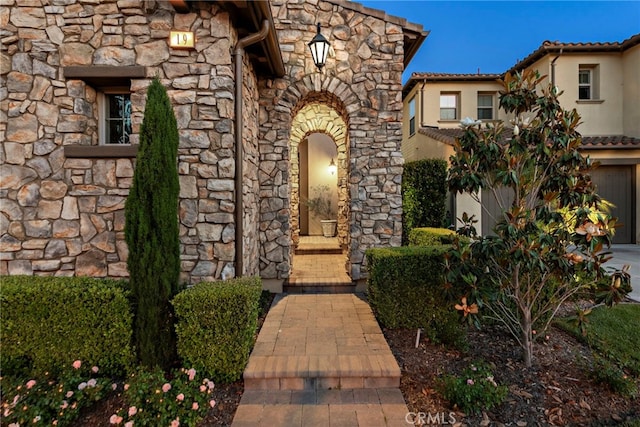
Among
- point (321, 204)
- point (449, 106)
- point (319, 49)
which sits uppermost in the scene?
point (449, 106)

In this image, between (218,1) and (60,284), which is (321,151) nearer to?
(218,1)

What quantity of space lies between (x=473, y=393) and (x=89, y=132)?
4.80 m

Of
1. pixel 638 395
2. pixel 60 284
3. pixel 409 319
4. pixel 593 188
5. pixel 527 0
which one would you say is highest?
pixel 527 0

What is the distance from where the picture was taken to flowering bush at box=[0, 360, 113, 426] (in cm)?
227

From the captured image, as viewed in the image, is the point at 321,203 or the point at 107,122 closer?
the point at 107,122

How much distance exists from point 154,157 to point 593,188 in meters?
4.04

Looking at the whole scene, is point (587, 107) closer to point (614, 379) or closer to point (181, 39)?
point (614, 379)

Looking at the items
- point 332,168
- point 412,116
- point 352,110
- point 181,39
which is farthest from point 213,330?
point 412,116

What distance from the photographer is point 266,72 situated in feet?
16.8

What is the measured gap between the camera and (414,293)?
359 centimetres

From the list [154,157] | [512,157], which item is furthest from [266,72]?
[512,157]

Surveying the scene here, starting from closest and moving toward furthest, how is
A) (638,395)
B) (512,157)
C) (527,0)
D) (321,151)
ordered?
(638,395)
(512,157)
(527,0)
(321,151)

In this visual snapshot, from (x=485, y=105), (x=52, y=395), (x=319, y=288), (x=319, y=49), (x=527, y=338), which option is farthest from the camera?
(x=485, y=105)

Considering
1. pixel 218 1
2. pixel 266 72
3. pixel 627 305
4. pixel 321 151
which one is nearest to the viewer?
pixel 218 1
